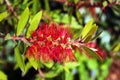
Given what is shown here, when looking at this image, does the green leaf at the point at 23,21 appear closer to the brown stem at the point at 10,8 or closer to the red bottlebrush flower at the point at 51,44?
the red bottlebrush flower at the point at 51,44

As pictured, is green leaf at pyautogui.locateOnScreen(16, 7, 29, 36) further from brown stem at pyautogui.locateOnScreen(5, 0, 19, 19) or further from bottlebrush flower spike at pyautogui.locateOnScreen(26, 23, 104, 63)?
brown stem at pyautogui.locateOnScreen(5, 0, 19, 19)

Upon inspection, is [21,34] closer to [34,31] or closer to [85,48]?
[34,31]

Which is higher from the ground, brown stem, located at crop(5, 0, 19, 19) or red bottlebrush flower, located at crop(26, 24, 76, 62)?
red bottlebrush flower, located at crop(26, 24, 76, 62)

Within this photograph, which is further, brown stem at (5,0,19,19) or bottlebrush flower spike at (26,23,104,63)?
brown stem at (5,0,19,19)

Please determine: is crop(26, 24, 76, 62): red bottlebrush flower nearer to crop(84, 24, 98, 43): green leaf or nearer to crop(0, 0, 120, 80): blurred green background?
crop(84, 24, 98, 43): green leaf

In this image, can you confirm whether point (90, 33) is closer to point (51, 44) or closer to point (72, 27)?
point (51, 44)

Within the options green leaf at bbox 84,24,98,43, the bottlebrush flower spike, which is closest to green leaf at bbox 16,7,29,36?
the bottlebrush flower spike

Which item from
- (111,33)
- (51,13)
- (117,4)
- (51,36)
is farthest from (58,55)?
(111,33)

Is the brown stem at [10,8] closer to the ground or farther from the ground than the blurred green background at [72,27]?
farther from the ground

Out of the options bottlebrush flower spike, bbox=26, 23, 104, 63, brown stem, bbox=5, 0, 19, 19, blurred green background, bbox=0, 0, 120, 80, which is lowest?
blurred green background, bbox=0, 0, 120, 80

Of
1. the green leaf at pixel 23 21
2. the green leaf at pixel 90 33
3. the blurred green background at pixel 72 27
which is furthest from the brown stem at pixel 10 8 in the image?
the green leaf at pixel 90 33
